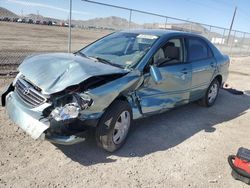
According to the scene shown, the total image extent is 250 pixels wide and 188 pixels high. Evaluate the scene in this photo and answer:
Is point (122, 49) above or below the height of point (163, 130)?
above

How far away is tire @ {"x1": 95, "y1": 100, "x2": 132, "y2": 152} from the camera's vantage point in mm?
3676

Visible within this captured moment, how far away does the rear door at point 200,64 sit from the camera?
5.59 metres

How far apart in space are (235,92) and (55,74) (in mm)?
6630

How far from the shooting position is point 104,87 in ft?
11.7

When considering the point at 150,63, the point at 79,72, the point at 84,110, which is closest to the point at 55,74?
the point at 79,72

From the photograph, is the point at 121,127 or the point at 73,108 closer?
the point at 73,108

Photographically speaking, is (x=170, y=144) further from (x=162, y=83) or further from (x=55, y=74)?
(x=55, y=74)

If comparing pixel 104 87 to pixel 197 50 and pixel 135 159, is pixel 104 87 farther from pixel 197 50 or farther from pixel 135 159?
pixel 197 50

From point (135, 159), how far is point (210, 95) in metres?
3.48

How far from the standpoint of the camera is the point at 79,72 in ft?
11.7

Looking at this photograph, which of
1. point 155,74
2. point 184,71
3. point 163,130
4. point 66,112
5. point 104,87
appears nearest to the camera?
point 66,112

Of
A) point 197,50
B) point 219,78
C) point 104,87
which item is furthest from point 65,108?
point 219,78

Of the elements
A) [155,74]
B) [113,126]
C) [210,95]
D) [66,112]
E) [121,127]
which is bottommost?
[210,95]

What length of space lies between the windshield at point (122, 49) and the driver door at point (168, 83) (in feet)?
0.85
